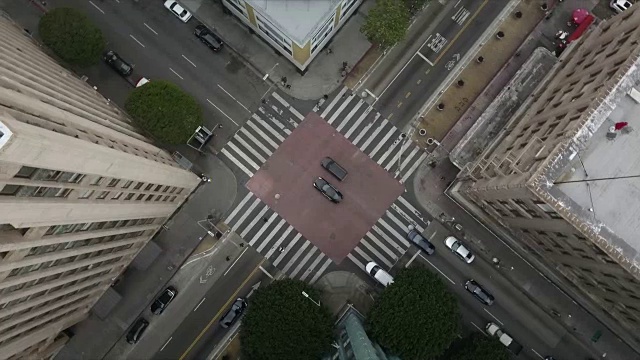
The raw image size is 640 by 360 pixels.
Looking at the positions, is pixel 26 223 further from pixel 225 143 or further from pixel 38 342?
pixel 225 143

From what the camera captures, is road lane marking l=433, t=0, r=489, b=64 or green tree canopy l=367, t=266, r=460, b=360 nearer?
green tree canopy l=367, t=266, r=460, b=360

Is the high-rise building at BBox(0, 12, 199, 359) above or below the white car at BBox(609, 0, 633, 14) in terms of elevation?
below

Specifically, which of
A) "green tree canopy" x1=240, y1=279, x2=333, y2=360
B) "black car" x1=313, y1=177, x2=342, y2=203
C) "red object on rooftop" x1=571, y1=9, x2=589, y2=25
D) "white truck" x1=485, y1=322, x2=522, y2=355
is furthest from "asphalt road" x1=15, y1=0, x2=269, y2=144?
"red object on rooftop" x1=571, y1=9, x2=589, y2=25

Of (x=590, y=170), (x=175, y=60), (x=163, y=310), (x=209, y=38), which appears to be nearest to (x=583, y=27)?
(x=590, y=170)

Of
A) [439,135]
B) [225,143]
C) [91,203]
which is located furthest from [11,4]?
[439,135]

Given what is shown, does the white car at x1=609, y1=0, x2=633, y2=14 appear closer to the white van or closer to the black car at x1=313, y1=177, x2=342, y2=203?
the black car at x1=313, y1=177, x2=342, y2=203

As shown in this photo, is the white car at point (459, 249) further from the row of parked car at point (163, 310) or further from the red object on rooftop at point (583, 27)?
the red object on rooftop at point (583, 27)

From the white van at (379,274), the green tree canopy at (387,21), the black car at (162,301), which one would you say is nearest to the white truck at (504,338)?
the white van at (379,274)
